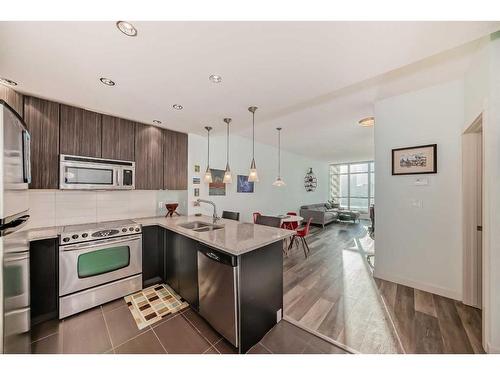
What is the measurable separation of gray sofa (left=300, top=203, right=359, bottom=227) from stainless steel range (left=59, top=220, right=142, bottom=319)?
17.2 ft

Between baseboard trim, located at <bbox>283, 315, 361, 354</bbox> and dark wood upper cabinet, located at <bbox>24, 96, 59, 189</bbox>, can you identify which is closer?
baseboard trim, located at <bbox>283, 315, 361, 354</bbox>

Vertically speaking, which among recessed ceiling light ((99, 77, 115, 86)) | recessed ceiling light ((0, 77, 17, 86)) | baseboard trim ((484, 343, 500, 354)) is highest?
recessed ceiling light ((99, 77, 115, 86))

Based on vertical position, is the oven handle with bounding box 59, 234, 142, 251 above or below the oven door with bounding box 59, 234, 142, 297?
above

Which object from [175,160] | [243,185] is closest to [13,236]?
[175,160]

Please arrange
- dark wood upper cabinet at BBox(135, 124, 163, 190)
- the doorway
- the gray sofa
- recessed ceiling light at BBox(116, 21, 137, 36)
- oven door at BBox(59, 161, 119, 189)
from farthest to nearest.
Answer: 1. the gray sofa
2. dark wood upper cabinet at BBox(135, 124, 163, 190)
3. oven door at BBox(59, 161, 119, 189)
4. the doorway
5. recessed ceiling light at BBox(116, 21, 137, 36)

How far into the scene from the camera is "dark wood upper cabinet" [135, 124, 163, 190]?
2777 millimetres

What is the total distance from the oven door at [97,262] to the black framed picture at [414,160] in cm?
372

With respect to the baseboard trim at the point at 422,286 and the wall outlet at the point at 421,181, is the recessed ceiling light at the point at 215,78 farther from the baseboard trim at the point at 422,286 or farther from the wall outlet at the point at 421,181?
the baseboard trim at the point at 422,286

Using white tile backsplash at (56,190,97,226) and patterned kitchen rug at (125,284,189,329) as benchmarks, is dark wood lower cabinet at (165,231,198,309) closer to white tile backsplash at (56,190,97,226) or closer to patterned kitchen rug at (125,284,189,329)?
patterned kitchen rug at (125,284,189,329)

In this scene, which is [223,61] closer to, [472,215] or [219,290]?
[219,290]

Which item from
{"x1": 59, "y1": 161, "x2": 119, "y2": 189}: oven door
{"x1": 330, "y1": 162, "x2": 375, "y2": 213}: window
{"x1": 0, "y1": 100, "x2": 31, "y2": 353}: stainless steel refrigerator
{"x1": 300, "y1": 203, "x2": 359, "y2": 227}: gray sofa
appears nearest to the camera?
{"x1": 0, "y1": 100, "x2": 31, "y2": 353}: stainless steel refrigerator

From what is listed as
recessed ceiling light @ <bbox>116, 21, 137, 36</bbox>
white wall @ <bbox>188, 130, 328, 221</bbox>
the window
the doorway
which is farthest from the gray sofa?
recessed ceiling light @ <bbox>116, 21, 137, 36</bbox>

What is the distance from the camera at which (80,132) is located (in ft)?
7.49
